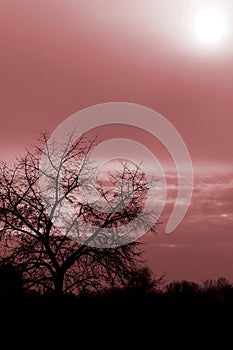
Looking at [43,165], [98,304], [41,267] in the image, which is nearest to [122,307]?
[98,304]

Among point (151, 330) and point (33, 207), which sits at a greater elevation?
point (33, 207)

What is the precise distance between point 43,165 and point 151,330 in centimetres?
1031

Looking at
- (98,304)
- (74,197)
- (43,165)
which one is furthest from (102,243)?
(98,304)

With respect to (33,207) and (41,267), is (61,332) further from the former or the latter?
(33,207)

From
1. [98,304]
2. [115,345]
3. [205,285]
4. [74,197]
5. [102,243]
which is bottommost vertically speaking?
[115,345]

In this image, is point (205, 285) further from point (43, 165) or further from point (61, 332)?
point (43, 165)

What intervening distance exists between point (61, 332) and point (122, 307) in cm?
196

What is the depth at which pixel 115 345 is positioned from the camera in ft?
64.1

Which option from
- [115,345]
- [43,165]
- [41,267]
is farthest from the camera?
[43,165]

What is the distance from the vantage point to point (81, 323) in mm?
→ 20078

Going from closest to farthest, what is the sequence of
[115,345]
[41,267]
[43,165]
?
[115,345] < [41,267] < [43,165]

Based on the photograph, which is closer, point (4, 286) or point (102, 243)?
point (4, 286)

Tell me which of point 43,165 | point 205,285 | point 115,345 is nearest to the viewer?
point 115,345

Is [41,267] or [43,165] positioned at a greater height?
[43,165]
